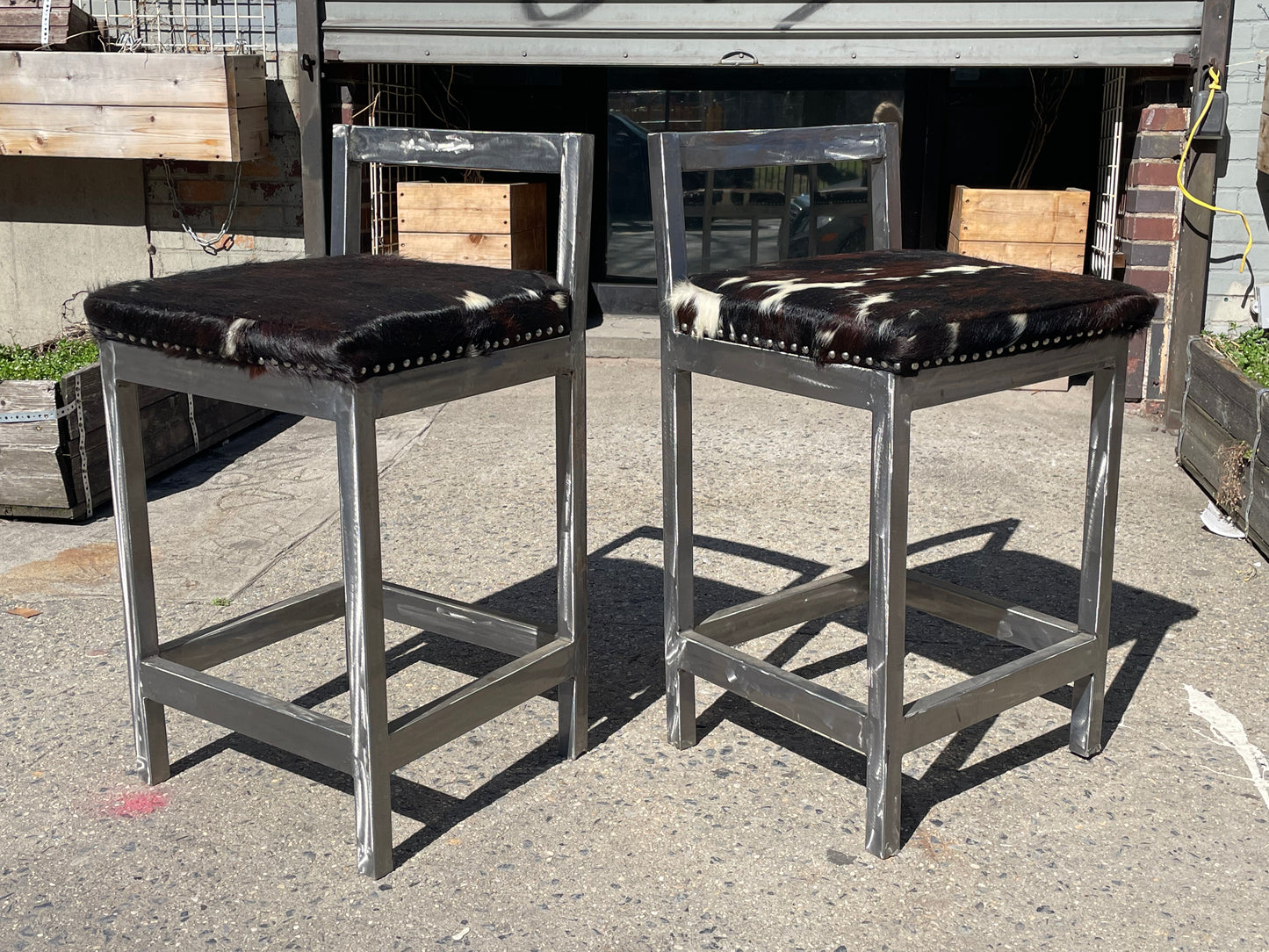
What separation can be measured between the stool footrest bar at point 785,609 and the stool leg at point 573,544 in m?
0.24

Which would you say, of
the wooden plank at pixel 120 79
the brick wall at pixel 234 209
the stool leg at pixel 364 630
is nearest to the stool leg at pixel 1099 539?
the stool leg at pixel 364 630

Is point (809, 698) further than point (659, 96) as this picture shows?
No

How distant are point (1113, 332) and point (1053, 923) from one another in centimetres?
97

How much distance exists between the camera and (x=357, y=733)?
212 centimetres

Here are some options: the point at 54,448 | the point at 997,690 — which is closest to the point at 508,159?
the point at 997,690

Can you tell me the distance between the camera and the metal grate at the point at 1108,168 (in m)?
5.55

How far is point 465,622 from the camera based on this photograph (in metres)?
2.63

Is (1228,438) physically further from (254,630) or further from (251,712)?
(251,712)

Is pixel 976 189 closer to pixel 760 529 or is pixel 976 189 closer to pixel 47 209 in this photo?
pixel 760 529

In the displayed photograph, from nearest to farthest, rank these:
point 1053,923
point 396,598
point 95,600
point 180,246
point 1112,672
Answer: point 1053,923, point 396,598, point 1112,672, point 95,600, point 180,246

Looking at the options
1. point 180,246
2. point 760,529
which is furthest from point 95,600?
point 180,246

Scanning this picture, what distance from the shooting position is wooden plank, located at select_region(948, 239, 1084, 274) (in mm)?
5473

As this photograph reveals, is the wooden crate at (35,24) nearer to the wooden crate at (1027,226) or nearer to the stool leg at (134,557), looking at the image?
the wooden crate at (1027,226)

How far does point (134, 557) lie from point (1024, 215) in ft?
13.6
